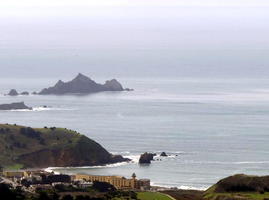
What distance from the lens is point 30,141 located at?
10881 cm

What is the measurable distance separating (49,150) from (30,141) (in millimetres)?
2697

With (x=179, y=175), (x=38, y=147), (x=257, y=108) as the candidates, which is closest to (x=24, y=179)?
(x=179, y=175)

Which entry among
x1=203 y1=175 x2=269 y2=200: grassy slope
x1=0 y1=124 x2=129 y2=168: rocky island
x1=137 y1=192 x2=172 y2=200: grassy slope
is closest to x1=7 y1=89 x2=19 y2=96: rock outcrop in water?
x1=0 y1=124 x2=129 y2=168: rocky island

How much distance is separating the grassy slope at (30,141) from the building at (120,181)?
1383 cm

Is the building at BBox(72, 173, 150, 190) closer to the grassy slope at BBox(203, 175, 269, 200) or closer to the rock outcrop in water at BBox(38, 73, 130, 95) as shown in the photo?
the grassy slope at BBox(203, 175, 269, 200)

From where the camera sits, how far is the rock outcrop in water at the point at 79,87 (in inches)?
7101

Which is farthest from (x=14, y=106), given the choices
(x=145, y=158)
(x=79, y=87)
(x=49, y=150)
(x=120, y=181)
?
(x=120, y=181)

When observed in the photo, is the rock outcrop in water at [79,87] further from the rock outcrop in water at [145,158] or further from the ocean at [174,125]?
the rock outcrop in water at [145,158]

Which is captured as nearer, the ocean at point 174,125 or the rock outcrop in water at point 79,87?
the ocean at point 174,125

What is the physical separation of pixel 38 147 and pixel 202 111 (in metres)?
44.1

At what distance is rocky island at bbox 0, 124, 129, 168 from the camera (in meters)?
104

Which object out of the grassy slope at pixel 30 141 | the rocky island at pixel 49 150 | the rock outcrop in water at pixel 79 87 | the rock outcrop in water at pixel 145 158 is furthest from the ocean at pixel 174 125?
the grassy slope at pixel 30 141

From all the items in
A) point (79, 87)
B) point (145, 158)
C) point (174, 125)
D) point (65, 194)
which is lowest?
point (65, 194)

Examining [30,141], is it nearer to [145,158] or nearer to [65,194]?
[145,158]
